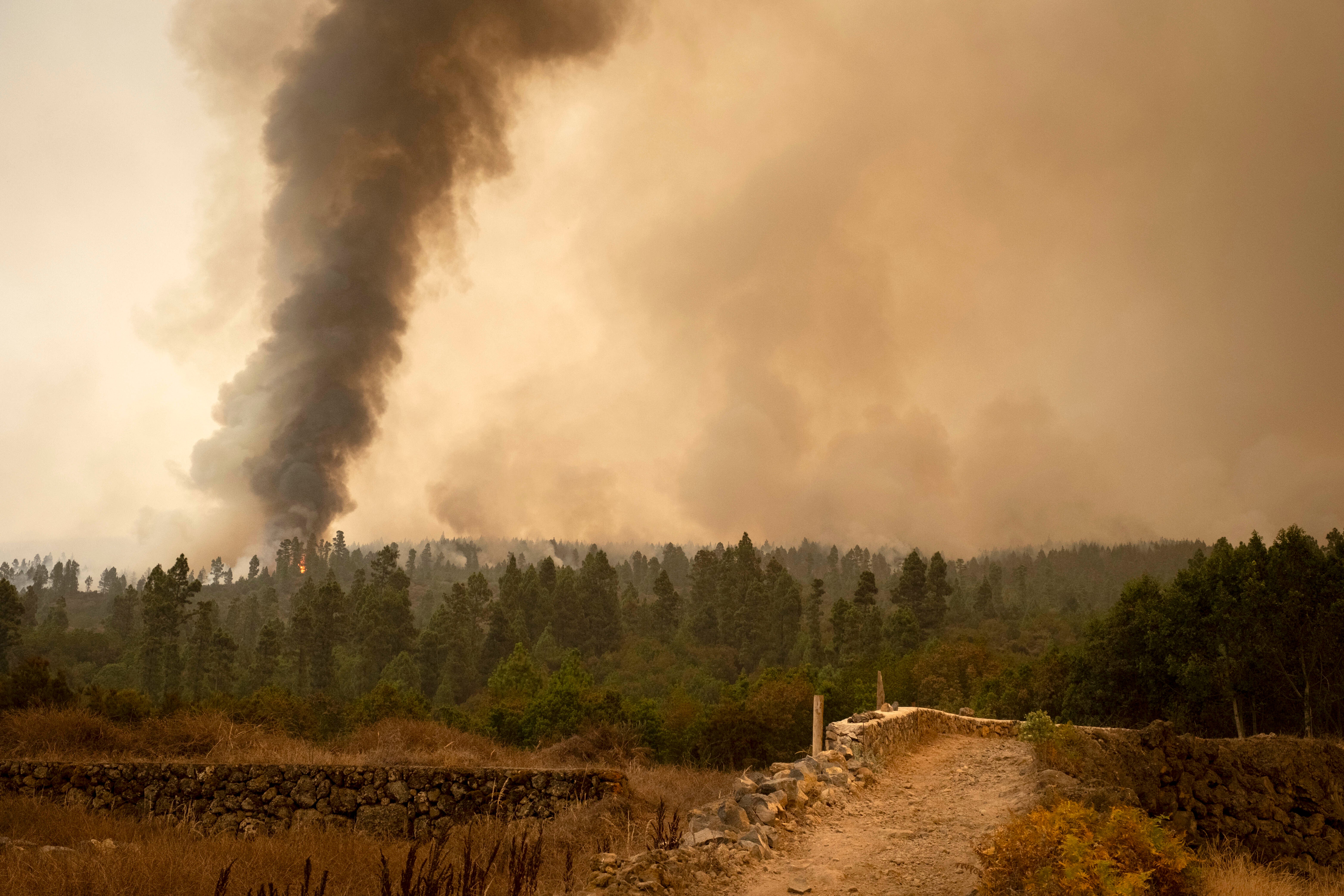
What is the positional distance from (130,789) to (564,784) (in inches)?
430

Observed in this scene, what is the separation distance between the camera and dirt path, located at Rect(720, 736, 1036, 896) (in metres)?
9.23

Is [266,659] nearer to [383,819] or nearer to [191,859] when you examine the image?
[383,819]

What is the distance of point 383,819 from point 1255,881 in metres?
18.4

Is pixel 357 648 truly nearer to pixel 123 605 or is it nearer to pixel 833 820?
pixel 123 605

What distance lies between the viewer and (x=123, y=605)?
→ 126 metres

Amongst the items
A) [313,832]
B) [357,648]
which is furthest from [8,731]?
[357,648]

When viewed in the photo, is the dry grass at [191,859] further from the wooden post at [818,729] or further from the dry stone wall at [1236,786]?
the dry stone wall at [1236,786]

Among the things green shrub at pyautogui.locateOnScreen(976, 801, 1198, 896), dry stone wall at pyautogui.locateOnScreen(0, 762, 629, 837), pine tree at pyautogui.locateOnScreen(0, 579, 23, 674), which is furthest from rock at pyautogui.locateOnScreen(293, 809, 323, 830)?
pine tree at pyautogui.locateOnScreen(0, 579, 23, 674)

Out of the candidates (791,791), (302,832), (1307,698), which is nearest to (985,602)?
(1307,698)

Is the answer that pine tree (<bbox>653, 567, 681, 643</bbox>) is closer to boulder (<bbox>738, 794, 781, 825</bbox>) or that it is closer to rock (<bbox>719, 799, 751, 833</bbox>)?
boulder (<bbox>738, 794, 781, 825</bbox>)

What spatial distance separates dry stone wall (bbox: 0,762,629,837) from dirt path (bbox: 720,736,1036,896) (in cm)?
897

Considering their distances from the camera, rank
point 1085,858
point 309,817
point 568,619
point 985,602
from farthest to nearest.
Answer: point 985,602 < point 568,619 < point 309,817 < point 1085,858

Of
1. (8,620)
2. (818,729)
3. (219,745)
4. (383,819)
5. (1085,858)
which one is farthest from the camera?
(8,620)

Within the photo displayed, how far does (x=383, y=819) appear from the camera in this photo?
20.5 metres
